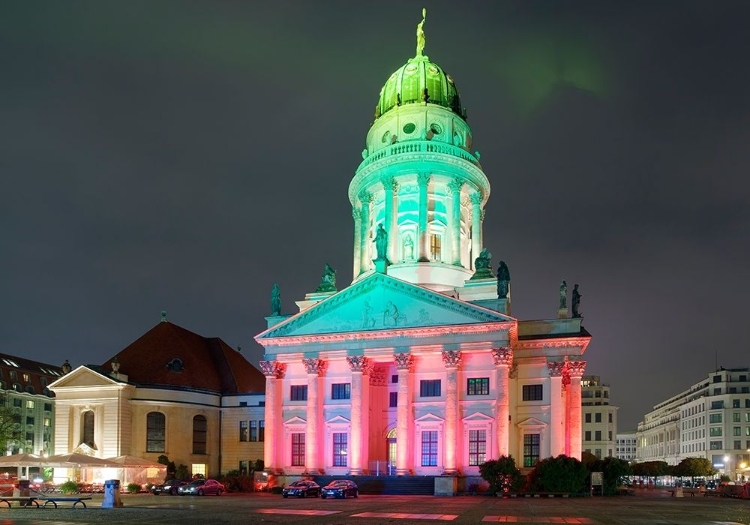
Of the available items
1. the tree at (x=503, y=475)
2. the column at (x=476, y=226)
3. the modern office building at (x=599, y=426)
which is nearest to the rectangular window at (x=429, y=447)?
the tree at (x=503, y=475)

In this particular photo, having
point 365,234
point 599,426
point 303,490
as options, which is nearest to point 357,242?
point 365,234

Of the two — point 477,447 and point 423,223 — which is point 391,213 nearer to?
point 423,223

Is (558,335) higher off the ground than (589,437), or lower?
higher

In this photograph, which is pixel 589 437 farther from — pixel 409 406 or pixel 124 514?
pixel 124 514

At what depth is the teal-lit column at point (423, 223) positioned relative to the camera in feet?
251

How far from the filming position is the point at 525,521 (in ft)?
104

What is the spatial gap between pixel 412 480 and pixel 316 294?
2474 centimetres

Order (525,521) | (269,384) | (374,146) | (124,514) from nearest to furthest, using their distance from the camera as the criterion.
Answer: (525,521)
(124,514)
(269,384)
(374,146)

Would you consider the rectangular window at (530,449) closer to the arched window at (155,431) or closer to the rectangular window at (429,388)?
the rectangular window at (429,388)

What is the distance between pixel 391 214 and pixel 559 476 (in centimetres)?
3145

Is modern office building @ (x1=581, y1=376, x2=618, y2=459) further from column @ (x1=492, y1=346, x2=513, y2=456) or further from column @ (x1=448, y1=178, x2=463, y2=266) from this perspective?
column @ (x1=492, y1=346, x2=513, y2=456)

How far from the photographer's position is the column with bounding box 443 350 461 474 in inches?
2402

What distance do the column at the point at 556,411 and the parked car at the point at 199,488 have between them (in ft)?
82.8

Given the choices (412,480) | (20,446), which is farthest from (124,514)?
(20,446)
